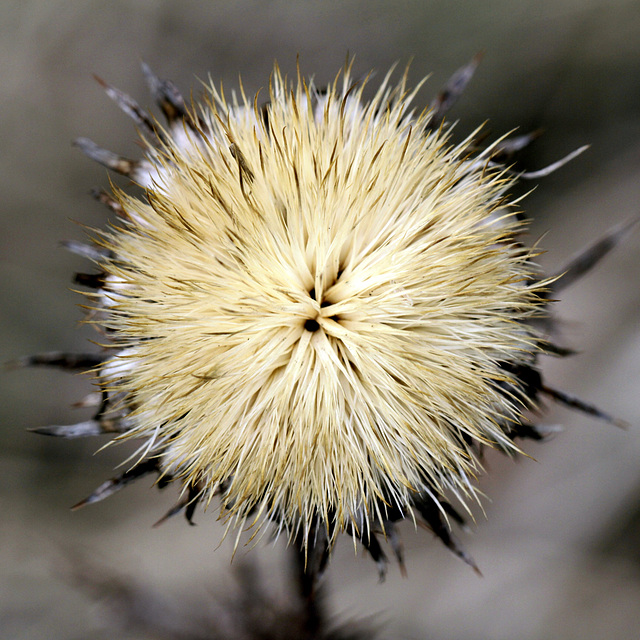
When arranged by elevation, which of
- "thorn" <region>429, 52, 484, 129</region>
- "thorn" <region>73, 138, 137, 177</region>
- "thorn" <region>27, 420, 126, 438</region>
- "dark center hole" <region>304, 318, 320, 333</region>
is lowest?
"thorn" <region>27, 420, 126, 438</region>

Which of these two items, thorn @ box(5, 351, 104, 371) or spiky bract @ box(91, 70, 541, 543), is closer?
spiky bract @ box(91, 70, 541, 543)

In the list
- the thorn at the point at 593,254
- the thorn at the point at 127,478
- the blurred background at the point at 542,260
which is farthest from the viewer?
the blurred background at the point at 542,260

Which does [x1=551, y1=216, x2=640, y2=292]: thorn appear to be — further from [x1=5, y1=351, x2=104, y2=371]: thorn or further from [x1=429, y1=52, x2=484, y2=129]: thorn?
[x1=5, y1=351, x2=104, y2=371]: thorn

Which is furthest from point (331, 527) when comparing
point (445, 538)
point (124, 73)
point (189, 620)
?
point (124, 73)

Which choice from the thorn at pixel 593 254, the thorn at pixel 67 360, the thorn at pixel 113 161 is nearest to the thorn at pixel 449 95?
the thorn at pixel 593 254

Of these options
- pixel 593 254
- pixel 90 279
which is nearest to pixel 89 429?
pixel 90 279

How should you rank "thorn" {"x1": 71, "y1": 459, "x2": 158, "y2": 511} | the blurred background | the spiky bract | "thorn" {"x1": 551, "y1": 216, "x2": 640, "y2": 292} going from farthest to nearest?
the blurred background < "thorn" {"x1": 551, "y1": 216, "x2": 640, "y2": 292} < "thorn" {"x1": 71, "y1": 459, "x2": 158, "y2": 511} < the spiky bract

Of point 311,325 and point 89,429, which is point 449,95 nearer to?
point 311,325

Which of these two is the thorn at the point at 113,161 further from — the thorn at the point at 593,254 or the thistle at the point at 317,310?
the thorn at the point at 593,254

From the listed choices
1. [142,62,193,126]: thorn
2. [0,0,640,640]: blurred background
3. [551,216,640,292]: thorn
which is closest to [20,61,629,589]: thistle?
[142,62,193,126]: thorn

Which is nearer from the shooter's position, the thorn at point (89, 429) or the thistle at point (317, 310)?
the thistle at point (317, 310)
